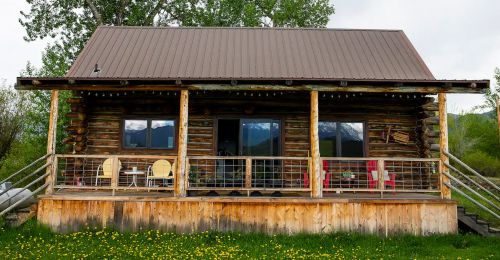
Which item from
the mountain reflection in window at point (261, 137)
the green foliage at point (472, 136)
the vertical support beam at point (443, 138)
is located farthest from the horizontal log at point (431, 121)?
the green foliage at point (472, 136)

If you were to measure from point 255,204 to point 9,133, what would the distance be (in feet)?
57.6

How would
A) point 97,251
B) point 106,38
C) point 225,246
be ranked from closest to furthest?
1. point 97,251
2. point 225,246
3. point 106,38

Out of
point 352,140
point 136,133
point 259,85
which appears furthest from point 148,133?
point 352,140

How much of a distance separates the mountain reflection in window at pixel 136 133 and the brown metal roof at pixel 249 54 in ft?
5.26

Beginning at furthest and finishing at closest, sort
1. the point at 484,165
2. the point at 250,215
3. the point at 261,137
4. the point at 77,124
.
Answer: the point at 484,165 < the point at 261,137 < the point at 77,124 < the point at 250,215

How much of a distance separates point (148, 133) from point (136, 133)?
38 cm

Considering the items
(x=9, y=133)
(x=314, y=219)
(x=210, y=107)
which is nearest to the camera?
(x=314, y=219)

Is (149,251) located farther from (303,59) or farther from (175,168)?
(303,59)

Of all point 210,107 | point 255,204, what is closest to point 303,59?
point 210,107

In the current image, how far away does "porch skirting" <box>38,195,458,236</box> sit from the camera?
8.23 metres

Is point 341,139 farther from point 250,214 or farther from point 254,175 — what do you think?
point 250,214

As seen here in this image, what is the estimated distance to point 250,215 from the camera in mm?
8258

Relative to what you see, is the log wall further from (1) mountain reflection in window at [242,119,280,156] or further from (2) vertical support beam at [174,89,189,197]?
(2) vertical support beam at [174,89,189,197]

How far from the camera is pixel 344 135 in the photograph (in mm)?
11055
